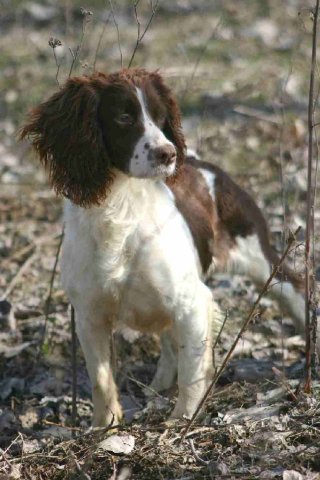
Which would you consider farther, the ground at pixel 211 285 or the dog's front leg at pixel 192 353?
the dog's front leg at pixel 192 353

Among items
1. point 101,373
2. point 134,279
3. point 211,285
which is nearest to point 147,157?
point 134,279

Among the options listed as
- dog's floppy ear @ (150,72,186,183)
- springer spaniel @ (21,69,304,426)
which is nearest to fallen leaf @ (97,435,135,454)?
springer spaniel @ (21,69,304,426)

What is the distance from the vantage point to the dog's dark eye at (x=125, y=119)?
4375 mm

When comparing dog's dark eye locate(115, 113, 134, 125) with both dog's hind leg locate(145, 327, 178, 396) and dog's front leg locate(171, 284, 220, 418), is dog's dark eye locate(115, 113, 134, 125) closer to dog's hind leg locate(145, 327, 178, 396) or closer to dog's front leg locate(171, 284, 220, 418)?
dog's front leg locate(171, 284, 220, 418)

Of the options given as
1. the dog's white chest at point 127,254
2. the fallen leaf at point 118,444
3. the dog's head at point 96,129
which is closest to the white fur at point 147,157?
the dog's head at point 96,129

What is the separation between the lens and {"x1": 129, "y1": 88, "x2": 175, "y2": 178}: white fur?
422 centimetres

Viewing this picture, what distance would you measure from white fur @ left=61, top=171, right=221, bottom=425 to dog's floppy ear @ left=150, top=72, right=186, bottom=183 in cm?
16

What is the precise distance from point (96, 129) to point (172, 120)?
1.26 feet

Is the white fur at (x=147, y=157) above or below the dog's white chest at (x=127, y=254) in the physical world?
above

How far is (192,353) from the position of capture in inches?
184

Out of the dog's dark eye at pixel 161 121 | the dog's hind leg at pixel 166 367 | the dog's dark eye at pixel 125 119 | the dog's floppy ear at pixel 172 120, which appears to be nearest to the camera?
the dog's dark eye at pixel 125 119

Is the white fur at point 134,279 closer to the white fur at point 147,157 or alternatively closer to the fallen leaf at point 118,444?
the white fur at point 147,157

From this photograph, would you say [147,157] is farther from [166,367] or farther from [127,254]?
[166,367]

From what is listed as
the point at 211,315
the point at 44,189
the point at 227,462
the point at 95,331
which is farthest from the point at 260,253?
the point at 44,189
